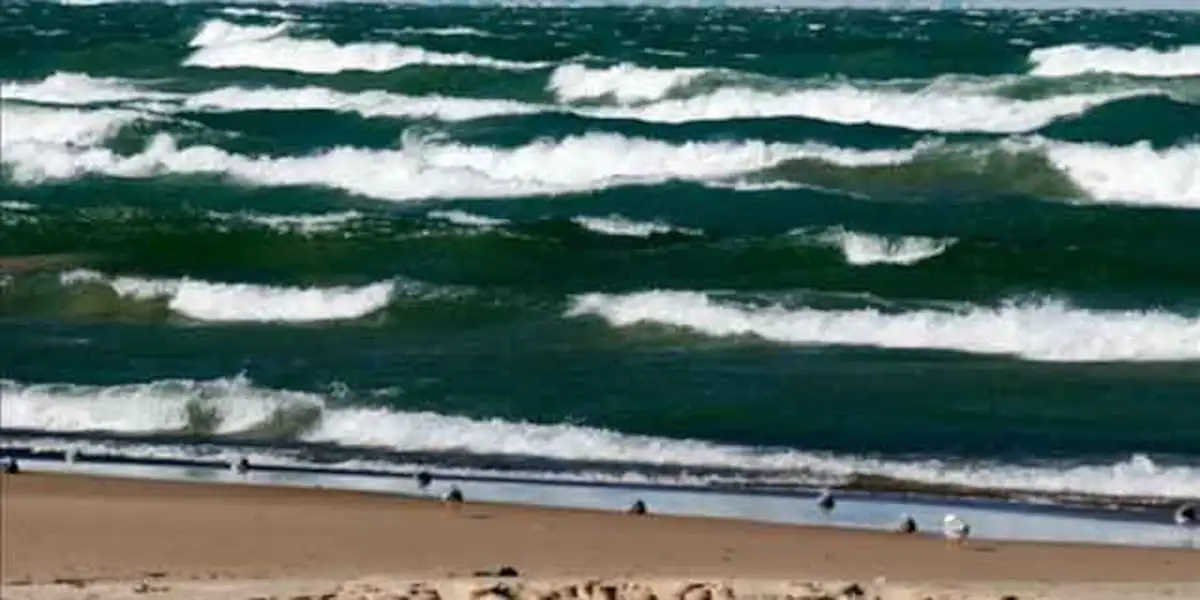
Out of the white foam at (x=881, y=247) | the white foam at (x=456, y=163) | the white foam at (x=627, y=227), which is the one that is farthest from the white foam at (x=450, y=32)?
the white foam at (x=881, y=247)

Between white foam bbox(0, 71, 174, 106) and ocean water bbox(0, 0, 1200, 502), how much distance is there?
0.33ft

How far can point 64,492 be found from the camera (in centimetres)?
844

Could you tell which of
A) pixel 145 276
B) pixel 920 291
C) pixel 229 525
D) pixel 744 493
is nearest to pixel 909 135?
pixel 920 291

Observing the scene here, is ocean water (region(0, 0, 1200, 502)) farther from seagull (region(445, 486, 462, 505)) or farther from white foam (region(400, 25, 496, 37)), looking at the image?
white foam (region(400, 25, 496, 37))

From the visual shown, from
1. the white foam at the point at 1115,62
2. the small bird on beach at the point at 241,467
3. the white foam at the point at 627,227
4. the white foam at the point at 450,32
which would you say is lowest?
the small bird on beach at the point at 241,467

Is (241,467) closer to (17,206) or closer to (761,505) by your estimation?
(761,505)

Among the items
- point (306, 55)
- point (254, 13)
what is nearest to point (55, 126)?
point (306, 55)

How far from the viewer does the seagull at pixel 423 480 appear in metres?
8.91

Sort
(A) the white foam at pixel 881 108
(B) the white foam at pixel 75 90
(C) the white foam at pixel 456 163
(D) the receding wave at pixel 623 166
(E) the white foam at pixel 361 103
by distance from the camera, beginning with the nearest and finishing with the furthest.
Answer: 1. (D) the receding wave at pixel 623 166
2. (C) the white foam at pixel 456 163
3. (A) the white foam at pixel 881 108
4. (E) the white foam at pixel 361 103
5. (B) the white foam at pixel 75 90

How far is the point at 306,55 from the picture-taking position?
35906 mm

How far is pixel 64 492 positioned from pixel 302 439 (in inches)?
77.7

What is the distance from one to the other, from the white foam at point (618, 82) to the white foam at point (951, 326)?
16332mm

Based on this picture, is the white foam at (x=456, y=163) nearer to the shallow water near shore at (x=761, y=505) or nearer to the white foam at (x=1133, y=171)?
the white foam at (x=1133, y=171)

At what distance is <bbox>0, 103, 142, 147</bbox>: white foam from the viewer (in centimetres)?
2447
